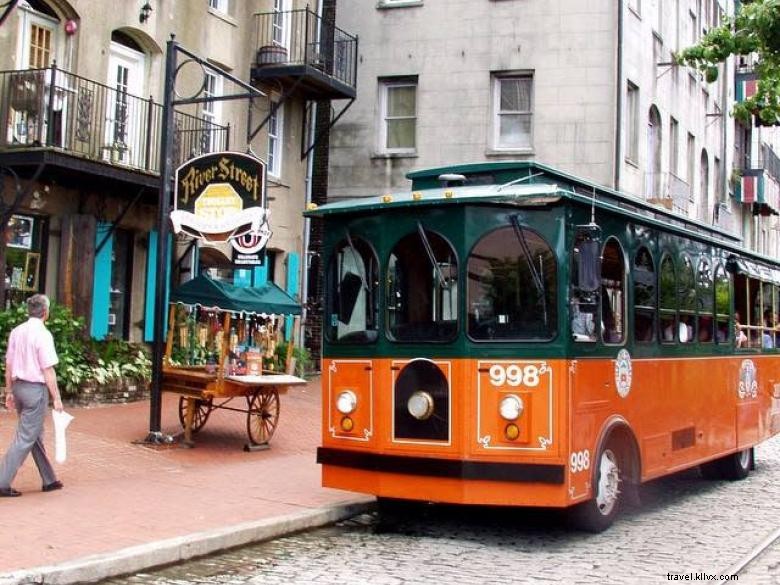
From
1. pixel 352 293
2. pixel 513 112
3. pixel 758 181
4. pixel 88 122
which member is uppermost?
pixel 758 181

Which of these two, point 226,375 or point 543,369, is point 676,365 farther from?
point 226,375

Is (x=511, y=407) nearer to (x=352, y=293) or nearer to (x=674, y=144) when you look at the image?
(x=352, y=293)

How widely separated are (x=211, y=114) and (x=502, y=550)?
1366cm

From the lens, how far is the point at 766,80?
Answer: 13625mm

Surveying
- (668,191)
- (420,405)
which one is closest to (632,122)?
(668,191)

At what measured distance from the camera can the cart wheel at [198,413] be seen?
1291cm

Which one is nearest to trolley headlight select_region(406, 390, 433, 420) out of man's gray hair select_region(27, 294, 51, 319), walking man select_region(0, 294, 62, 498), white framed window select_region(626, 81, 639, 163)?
walking man select_region(0, 294, 62, 498)

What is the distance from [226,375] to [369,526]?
3666 millimetres

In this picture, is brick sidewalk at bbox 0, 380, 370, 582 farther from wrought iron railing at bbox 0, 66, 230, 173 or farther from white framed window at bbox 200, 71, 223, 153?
white framed window at bbox 200, 71, 223, 153

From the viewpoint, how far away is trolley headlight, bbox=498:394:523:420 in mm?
7992

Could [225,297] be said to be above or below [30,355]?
above

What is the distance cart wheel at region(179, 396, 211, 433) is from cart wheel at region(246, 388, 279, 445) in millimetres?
592

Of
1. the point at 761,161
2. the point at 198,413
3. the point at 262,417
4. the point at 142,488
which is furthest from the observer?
the point at 761,161

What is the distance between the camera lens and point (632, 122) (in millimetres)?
25406
